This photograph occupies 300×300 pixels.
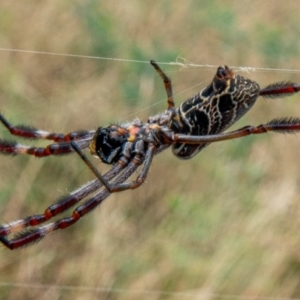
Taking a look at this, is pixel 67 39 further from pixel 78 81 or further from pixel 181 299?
pixel 181 299

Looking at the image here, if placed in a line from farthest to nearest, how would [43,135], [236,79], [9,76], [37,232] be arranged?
[9,76] < [43,135] < [37,232] < [236,79]

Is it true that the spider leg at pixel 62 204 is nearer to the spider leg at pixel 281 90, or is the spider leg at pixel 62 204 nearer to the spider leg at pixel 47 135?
the spider leg at pixel 47 135

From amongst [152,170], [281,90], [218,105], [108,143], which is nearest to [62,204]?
[108,143]

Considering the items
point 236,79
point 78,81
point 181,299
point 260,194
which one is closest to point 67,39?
point 78,81

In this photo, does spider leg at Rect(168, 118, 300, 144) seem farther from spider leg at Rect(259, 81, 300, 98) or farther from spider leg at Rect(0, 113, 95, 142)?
spider leg at Rect(0, 113, 95, 142)

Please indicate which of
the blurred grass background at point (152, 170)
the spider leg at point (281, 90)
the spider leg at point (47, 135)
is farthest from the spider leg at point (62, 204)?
the blurred grass background at point (152, 170)

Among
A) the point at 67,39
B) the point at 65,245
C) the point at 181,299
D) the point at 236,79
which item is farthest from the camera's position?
the point at 67,39
